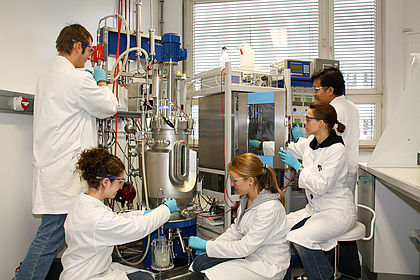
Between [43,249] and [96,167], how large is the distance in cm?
67

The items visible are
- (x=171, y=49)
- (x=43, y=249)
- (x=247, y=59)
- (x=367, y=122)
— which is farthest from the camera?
(x=367, y=122)

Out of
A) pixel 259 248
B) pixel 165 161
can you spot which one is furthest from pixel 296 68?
pixel 259 248

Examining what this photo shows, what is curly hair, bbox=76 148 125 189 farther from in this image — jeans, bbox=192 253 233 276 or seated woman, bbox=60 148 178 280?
jeans, bbox=192 253 233 276

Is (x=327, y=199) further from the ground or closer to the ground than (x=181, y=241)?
further from the ground

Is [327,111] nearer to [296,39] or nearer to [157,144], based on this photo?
[157,144]

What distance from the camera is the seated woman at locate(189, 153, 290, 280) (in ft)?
5.53

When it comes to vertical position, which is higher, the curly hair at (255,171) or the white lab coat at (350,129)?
the white lab coat at (350,129)

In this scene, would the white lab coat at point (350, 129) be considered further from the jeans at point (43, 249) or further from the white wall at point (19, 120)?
the white wall at point (19, 120)

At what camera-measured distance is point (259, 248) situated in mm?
1773

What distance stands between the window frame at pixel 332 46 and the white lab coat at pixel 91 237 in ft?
10.1

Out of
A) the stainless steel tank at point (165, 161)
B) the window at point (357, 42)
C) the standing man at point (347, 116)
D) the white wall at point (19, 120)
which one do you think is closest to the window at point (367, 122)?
the window at point (357, 42)

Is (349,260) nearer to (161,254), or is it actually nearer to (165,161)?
(161,254)

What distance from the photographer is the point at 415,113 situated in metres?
2.28

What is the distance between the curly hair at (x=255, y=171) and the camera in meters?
1.83
